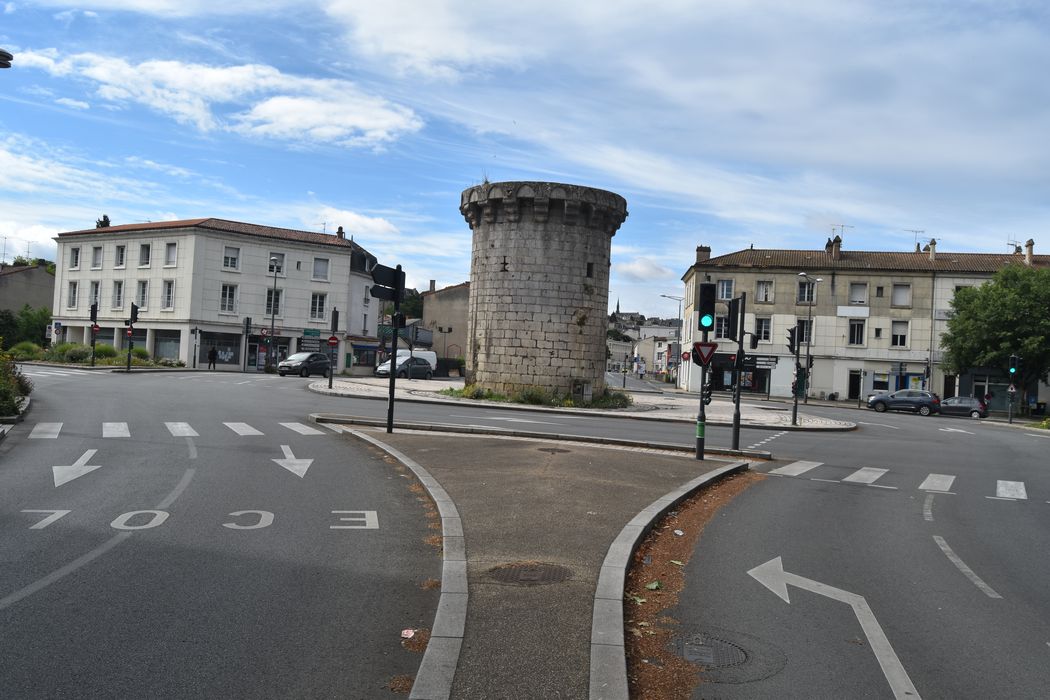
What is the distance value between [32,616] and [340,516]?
11.6 feet

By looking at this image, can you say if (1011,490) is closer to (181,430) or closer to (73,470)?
(73,470)

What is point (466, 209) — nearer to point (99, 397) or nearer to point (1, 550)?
point (99, 397)

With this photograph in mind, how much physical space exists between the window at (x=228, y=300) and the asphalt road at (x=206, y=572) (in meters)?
42.0

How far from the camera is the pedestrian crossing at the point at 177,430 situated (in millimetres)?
14414

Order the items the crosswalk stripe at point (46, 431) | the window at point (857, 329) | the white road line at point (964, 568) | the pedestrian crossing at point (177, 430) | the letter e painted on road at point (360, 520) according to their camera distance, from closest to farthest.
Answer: the white road line at point (964, 568), the letter e painted on road at point (360, 520), the crosswalk stripe at point (46, 431), the pedestrian crossing at point (177, 430), the window at point (857, 329)

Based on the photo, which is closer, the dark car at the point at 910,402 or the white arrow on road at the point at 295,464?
the white arrow on road at the point at 295,464

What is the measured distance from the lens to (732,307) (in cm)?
1627

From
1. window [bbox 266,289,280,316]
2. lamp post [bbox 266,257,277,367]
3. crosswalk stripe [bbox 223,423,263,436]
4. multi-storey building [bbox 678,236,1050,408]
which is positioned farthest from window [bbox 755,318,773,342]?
crosswalk stripe [bbox 223,423,263,436]

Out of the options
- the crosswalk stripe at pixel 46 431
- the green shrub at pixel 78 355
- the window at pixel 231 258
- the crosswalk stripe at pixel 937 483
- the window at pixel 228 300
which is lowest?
the crosswalk stripe at pixel 46 431

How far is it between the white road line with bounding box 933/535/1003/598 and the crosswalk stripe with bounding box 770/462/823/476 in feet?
15.9

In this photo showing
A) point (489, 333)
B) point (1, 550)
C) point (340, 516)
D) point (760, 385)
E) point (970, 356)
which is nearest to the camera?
point (1, 550)

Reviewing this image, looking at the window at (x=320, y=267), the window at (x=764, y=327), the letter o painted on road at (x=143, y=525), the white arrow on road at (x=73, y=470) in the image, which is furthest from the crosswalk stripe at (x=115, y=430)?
the window at (x=764, y=327)

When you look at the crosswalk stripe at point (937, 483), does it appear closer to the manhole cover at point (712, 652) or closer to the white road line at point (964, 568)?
the white road line at point (964, 568)

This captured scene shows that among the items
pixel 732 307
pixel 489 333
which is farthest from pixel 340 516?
pixel 489 333
